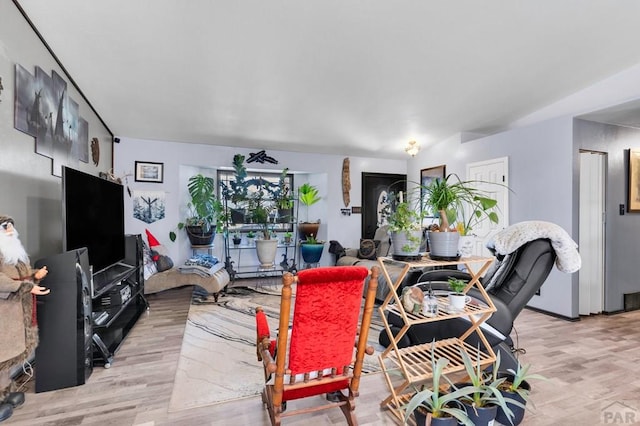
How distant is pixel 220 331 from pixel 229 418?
142cm

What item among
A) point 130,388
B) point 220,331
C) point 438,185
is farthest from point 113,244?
point 438,185

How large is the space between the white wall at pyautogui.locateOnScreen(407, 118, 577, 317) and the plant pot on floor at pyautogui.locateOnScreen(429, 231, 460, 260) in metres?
2.80

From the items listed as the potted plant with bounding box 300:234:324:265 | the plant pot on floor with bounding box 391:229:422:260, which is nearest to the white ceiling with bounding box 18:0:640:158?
the plant pot on floor with bounding box 391:229:422:260

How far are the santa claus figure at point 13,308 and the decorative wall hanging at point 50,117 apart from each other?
1091 millimetres

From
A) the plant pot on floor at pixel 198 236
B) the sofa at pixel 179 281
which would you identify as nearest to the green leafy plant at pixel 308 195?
the plant pot on floor at pixel 198 236

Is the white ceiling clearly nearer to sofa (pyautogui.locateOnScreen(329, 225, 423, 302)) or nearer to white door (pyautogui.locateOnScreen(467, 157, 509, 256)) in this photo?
white door (pyautogui.locateOnScreen(467, 157, 509, 256))

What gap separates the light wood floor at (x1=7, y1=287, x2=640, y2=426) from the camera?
189cm

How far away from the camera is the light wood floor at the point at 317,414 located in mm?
1889

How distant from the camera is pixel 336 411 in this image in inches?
78.0

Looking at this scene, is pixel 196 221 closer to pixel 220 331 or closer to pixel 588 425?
pixel 220 331

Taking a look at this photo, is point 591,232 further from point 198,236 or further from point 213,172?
point 213,172

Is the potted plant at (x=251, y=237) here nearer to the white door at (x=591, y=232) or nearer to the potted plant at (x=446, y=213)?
the potted plant at (x=446, y=213)

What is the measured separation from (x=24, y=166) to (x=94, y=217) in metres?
0.63

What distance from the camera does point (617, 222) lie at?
4.02 meters
